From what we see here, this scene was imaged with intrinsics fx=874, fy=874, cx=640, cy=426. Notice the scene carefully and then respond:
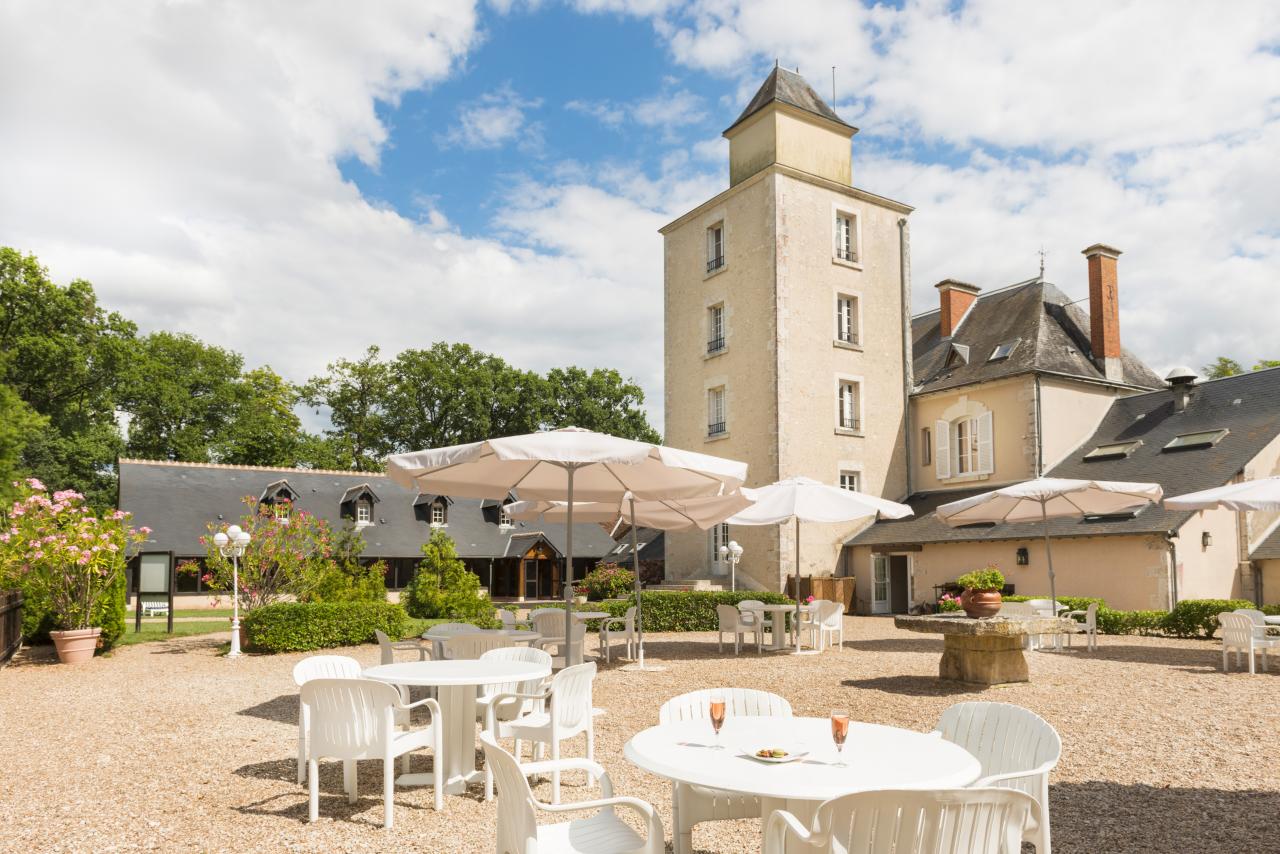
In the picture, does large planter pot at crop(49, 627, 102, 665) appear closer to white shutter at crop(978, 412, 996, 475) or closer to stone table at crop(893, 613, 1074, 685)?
stone table at crop(893, 613, 1074, 685)

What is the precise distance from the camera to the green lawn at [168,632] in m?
16.6

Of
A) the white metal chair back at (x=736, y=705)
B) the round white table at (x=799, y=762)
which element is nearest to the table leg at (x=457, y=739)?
the white metal chair back at (x=736, y=705)

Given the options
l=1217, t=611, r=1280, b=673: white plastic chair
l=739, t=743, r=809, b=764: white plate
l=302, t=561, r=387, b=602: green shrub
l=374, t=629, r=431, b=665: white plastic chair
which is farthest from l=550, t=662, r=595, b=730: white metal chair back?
l=302, t=561, r=387, b=602: green shrub

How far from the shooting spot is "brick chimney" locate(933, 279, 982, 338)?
2669 centimetres

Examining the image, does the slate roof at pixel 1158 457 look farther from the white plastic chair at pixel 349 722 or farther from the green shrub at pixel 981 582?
the white plastic chair at pixel 349 722

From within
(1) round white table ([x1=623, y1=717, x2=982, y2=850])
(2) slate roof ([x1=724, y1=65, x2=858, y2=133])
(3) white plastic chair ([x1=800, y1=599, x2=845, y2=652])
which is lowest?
(3) white plastic chair ([x1=800, y1=599, x2=845, y2=652])

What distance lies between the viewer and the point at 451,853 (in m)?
4.46

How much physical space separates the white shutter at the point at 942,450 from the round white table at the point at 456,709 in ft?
65.9

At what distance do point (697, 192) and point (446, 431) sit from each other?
23457 millimetres

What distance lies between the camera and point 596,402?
46.3 metres

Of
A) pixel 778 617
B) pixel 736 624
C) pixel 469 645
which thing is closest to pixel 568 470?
pixel 469 645

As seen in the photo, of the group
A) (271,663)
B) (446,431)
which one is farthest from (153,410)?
(271,663)

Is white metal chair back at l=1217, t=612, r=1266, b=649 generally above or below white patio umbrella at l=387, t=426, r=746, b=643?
below

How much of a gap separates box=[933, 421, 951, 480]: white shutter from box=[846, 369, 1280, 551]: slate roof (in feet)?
2.14
